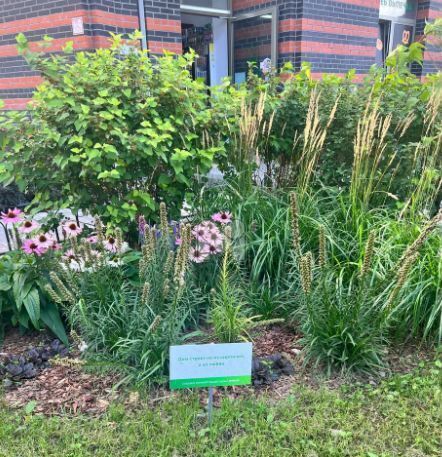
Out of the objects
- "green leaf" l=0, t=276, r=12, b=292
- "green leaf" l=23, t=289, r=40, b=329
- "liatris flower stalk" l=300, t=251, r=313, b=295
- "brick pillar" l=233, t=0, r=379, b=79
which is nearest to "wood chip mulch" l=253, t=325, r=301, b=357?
"liatris flower stalk" l=300, t=251, r=313, b=295

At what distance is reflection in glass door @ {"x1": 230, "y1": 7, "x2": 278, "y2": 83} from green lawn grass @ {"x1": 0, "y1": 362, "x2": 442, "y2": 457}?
652 centimetres

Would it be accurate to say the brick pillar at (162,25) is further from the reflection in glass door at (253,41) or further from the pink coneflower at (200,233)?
the pink coneflower at (200,233)

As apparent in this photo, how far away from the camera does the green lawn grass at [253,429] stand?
208 centimetres

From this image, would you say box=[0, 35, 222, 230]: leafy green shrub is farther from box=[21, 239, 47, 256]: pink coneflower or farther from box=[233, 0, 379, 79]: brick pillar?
box=[233, 0, 379, 79]: brick pillar

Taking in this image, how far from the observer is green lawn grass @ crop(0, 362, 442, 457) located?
2.08 metres

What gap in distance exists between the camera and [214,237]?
290 centimetres

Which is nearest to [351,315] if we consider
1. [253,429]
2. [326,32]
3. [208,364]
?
[253,429]

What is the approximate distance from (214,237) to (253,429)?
1157mm

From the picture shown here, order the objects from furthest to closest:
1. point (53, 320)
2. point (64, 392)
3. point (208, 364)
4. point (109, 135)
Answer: point (109, 135)
point (53, 320)
point (64, 392)
point (208, 364)

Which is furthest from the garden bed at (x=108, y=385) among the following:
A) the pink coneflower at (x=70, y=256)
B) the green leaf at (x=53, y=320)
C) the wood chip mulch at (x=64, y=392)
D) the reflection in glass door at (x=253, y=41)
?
the reflection in glass door at (x=253, y=41)

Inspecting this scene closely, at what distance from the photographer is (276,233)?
3.18 metres

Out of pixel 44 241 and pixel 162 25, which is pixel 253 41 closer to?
pixel 162 25

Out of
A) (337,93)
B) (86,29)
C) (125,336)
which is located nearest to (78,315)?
(125,336)

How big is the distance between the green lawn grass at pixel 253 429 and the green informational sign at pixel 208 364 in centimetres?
30
